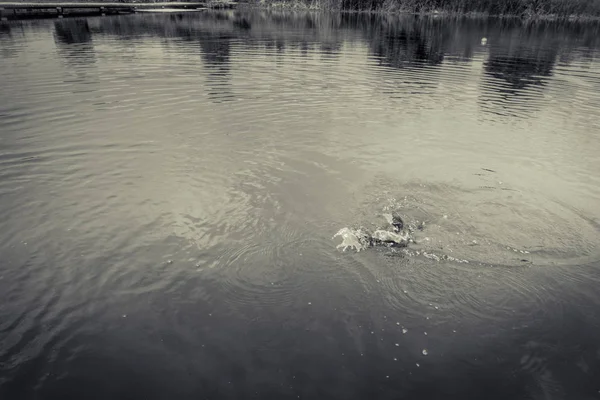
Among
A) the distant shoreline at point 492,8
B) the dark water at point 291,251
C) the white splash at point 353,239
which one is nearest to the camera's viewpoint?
the dark water at point 291,251

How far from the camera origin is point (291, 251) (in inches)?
364

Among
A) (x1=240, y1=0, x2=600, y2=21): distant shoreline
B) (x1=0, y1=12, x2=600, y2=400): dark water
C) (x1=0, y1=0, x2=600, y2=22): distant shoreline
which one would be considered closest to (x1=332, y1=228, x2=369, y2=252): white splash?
(x1=0, y1=12, x2=600, y2=400): dark water

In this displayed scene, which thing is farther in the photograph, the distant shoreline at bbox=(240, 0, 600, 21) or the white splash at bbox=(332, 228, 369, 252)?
the distant shoreline at bbox=(240, 0, 600, 21)

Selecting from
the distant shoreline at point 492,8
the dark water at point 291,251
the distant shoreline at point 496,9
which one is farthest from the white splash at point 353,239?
the distant shoreline at point 496,9

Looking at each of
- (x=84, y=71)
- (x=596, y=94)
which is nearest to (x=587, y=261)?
(x=596, y=94)

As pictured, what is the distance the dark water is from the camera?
20.9ft

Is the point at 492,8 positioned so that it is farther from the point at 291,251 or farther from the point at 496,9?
the point at 291,251

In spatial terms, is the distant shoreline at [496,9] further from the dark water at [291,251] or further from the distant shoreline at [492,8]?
the dark water at [291,251]

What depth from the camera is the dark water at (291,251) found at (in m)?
6.37

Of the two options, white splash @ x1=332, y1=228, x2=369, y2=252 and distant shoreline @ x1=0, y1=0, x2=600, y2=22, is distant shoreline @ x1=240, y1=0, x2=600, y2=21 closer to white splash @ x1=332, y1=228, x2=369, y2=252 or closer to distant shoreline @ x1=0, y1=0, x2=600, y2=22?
distant shoreline @ x1=0, y1=0, x2=600, y2=22

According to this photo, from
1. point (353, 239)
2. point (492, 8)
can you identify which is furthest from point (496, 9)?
point (353, 239)

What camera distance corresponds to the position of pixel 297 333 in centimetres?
705

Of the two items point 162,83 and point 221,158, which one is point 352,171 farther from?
point 162,83

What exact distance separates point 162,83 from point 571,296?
1045 inches
